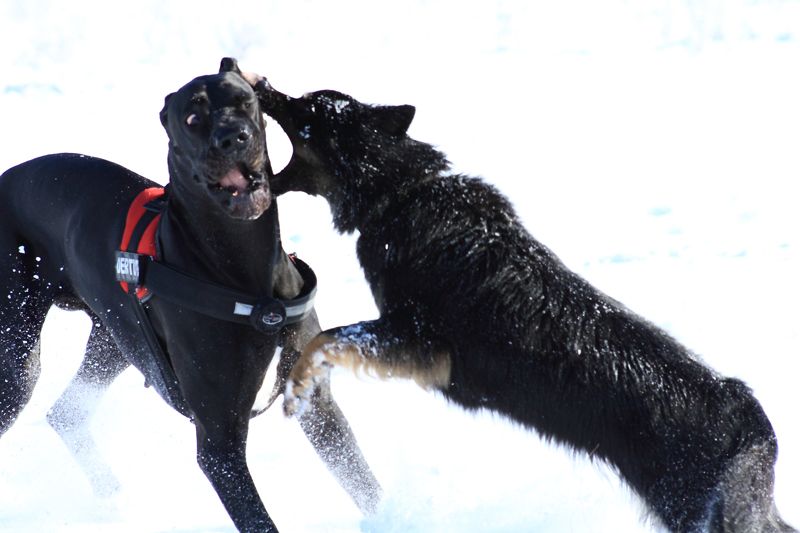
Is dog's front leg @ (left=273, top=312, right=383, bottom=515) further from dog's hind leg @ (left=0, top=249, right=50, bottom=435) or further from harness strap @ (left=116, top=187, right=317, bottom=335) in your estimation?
dog's hind leg @ (left=0, top=249, right=50, bottom=435)

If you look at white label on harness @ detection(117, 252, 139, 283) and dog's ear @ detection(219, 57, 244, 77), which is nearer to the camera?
white label on harness @ detection(117, 252, 139, 283)

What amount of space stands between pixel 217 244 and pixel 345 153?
765mm

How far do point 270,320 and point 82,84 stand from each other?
8559 millimetres

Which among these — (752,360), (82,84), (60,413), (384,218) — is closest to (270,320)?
(384,218)

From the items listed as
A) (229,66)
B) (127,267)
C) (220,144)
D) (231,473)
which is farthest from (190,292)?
(229,66)

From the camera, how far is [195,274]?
9.04 feet

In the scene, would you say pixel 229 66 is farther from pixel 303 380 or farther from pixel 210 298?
pixel 303 380

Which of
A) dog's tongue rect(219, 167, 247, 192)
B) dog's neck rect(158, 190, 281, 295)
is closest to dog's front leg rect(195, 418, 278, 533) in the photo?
dog's neck rect(158, 190, 281, 295)

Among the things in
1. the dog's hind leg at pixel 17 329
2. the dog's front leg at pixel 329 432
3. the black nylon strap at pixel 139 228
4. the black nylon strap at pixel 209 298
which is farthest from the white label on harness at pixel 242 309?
the dog's hind leg at pixel 17 329

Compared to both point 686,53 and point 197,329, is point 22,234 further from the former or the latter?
point 686,53

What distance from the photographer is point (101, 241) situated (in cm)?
301

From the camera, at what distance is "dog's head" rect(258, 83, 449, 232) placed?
3180mm

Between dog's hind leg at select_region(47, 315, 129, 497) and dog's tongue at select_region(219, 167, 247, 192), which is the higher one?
dog's tongue at select_region(219, 167, 247, 192)

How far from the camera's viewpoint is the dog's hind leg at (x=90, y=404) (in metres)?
3.63
